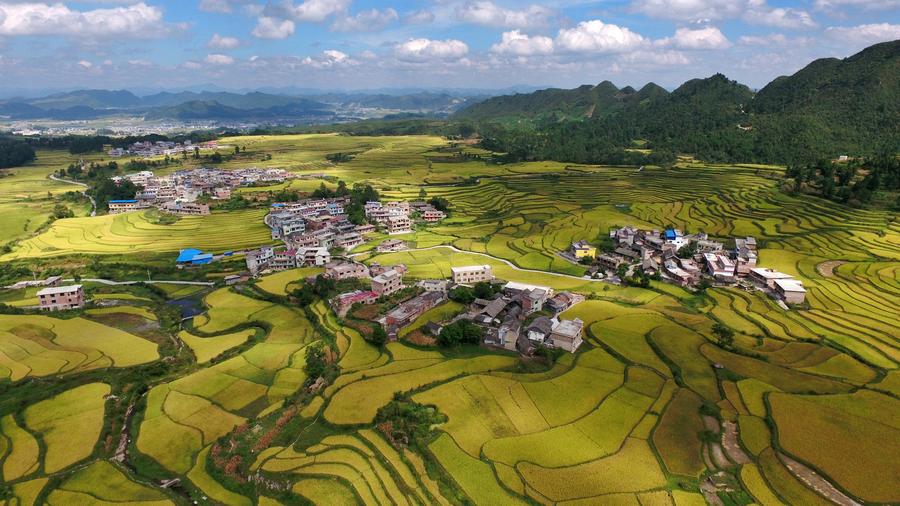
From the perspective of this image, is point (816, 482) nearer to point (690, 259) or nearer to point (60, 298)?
point (690, 259)

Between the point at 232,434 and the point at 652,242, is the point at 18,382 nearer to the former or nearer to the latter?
the point at 232,434

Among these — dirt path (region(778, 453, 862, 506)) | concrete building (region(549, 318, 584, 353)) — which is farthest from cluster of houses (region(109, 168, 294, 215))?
dirt path (region(778, 453, 862, 506))

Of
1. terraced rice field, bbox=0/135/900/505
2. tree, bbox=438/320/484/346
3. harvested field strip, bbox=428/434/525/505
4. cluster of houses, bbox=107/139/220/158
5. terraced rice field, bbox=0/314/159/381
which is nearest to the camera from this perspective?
harvested field strip, bbox=428/434/525/505

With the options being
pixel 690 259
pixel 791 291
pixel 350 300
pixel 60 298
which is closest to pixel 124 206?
pixel 60 298

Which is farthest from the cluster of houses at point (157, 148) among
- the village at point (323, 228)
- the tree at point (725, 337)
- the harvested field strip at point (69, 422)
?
the tree at point (725, 337)

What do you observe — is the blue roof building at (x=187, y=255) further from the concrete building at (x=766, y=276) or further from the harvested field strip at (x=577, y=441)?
the concrete building at (x=766, y=276)

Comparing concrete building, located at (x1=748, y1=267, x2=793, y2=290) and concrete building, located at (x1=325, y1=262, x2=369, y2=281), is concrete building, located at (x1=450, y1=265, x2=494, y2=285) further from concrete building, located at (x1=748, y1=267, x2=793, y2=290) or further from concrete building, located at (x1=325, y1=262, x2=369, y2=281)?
concrete building, located at (x1=748, y1=267, x2=793, y2=290)
